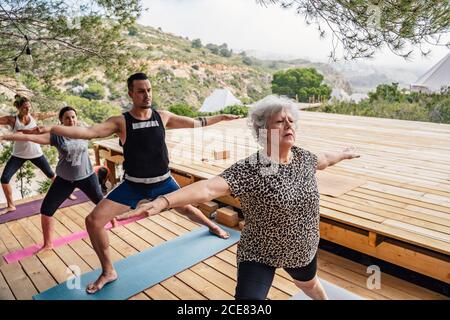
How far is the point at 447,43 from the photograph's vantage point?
2.46 meters

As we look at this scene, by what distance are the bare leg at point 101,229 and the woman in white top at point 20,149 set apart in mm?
2008

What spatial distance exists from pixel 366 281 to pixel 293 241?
48.8 inches

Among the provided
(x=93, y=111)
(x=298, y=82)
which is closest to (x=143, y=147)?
(x=298, y=82)

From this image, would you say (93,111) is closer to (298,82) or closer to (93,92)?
(93,92)

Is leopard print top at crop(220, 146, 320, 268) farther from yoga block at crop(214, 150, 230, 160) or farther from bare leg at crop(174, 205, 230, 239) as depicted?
yoga block at crop(214, 150, 230, 160)

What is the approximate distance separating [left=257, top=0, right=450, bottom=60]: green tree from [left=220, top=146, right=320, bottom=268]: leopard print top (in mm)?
1789

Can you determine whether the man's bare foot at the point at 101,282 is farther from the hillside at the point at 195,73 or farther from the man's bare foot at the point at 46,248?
the hillside at the point at 195,73

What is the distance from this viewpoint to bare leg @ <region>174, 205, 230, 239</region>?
280 cm

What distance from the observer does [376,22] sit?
2652 mm

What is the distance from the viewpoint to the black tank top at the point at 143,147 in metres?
2.21

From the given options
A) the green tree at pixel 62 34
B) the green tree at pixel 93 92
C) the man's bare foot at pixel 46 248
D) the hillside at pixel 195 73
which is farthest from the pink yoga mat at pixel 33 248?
the green tree at pixel 93 92

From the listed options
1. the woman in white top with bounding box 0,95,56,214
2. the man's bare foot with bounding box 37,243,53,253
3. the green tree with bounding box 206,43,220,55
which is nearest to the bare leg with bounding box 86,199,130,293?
the man's bare foot with bounding box 37,243,53,253

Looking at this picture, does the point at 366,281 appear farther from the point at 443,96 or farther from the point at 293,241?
the point at 443,96
